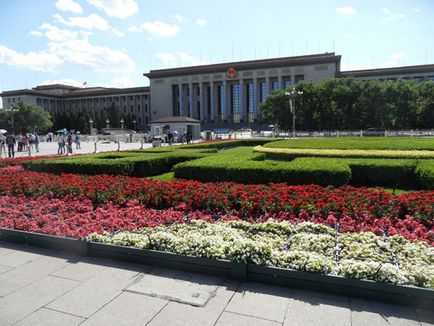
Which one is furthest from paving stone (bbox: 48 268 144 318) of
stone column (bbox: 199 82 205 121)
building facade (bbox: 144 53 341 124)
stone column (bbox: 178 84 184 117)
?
stone column (bbox: 178 84 184 117)

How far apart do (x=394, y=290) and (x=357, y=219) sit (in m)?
2.49

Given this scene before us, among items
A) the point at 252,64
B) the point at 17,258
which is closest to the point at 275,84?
the point at 252,64

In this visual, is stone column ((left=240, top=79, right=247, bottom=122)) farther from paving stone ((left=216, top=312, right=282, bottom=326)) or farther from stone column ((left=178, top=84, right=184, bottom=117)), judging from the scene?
paving stone ((left=216, top=312, right=282, bottom=326))

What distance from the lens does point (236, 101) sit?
78.8 m

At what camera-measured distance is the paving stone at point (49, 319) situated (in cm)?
318

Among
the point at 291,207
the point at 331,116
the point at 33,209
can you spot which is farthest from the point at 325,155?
the point at 331,116

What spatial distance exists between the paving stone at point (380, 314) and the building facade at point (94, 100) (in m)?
87.5

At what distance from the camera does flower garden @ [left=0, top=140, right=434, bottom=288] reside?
4086 mm

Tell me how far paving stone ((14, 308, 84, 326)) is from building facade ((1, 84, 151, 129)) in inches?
3423

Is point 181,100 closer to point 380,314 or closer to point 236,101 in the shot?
point 236,101

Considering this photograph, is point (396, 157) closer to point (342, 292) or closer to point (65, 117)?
point (342, 292)

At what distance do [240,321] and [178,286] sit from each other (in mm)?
922

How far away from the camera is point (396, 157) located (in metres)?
11.6

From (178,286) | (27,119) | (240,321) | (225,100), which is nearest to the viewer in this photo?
(240,321)
